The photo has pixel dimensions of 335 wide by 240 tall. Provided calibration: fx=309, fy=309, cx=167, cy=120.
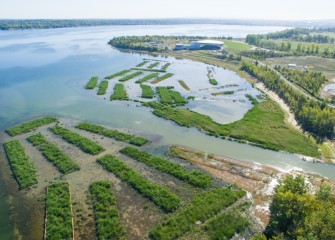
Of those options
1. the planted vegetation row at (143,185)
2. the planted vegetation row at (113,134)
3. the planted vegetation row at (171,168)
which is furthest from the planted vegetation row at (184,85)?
the planted vegetation row at (143,185)

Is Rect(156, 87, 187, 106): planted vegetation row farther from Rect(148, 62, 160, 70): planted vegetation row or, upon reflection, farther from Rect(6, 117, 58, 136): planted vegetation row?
Rect(148, 62, 160, 70): planted vegetation row

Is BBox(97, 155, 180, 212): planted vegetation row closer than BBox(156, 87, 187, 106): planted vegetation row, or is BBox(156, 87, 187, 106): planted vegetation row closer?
BBox(97, 155, 180, 212): planted vegetation row


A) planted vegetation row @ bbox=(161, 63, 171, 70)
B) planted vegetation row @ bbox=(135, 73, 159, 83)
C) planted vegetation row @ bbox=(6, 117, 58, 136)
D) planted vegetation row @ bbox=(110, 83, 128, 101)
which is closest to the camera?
planted vegetation row @ bbox=(6, 117, 58, 136)

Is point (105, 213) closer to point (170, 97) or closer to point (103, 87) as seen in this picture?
point (170, 97)

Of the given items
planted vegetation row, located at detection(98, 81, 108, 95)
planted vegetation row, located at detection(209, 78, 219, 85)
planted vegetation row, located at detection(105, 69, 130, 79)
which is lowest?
planted vegetation row, located at detection(209, 78, 219, 85)

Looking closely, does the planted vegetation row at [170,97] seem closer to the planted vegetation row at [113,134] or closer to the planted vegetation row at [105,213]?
the planted vegetation row at [113,134]

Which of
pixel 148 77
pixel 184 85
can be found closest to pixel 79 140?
pixel 184 85

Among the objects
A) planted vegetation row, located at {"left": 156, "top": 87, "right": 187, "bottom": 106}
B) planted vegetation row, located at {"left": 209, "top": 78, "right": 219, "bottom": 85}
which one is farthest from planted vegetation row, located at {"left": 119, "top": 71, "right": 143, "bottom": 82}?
planted vegetation row, located at {"left": 209, "top": 78, "right": 219, "bottom": 85}
